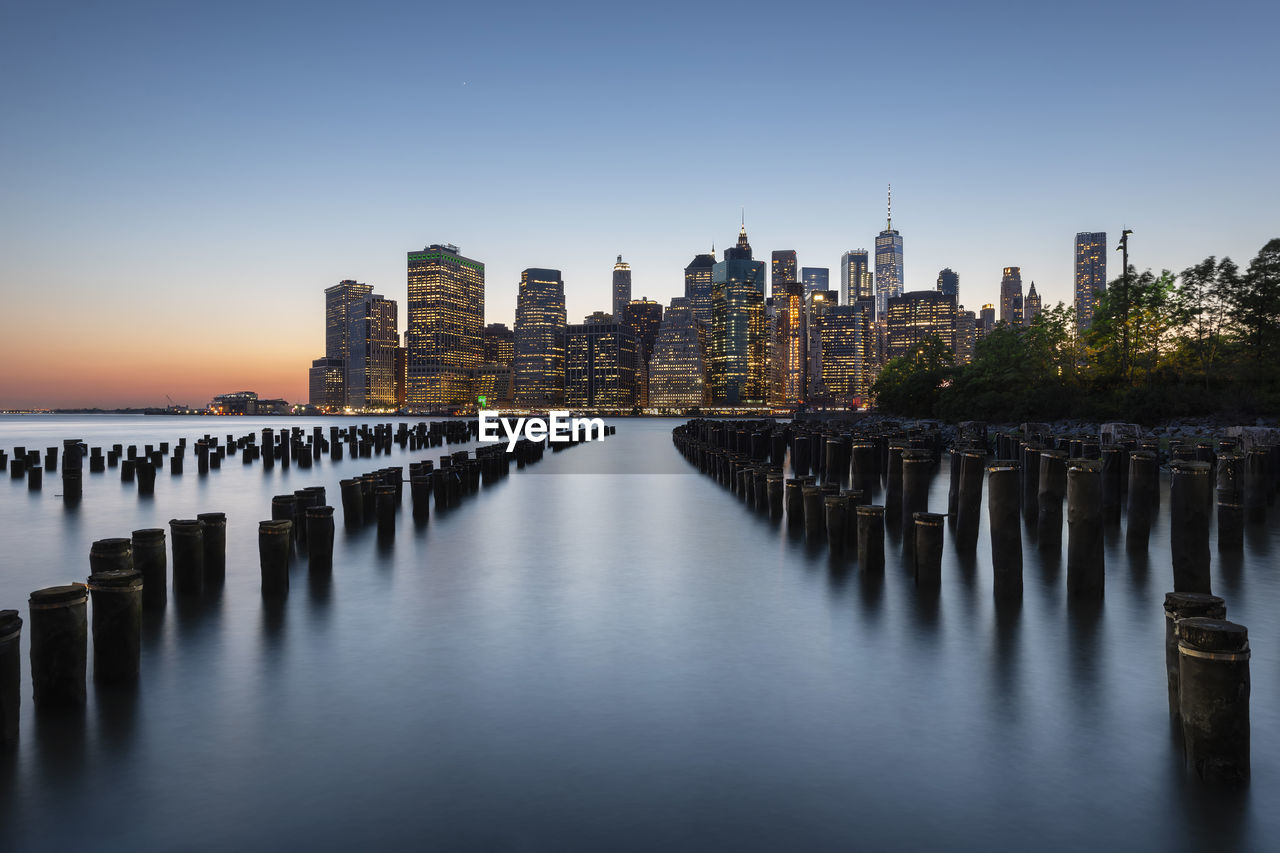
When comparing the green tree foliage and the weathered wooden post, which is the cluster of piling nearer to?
the weathered wooden post

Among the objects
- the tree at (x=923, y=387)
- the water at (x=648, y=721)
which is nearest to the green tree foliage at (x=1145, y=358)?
the tree at (x=923, y=387)

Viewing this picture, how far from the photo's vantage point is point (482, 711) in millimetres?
8031

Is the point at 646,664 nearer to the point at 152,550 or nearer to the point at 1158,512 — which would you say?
the point at 152,550

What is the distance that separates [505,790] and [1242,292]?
7416 cm

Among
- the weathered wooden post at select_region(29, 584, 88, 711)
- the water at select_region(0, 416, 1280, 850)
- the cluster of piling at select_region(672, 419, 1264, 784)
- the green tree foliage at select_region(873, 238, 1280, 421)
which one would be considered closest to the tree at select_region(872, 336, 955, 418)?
the green tree foliage at select_region(873, 238, 1280, 421)

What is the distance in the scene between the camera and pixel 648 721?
7.70 m

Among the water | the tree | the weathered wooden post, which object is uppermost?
the tree

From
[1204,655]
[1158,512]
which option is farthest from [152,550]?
[1158,512]

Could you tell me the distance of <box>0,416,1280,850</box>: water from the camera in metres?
5.73

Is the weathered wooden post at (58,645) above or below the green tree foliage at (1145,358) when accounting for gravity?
below

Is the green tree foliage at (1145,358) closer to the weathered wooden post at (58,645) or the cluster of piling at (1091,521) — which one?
the cluster of piling at (1091,521)

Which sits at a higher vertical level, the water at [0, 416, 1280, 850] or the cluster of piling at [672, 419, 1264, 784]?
the cluster of piling at [672, 419, 1264, 784]

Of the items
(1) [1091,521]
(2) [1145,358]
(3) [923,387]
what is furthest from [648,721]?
(3) [923,387]

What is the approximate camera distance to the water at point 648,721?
5727 millimetres
